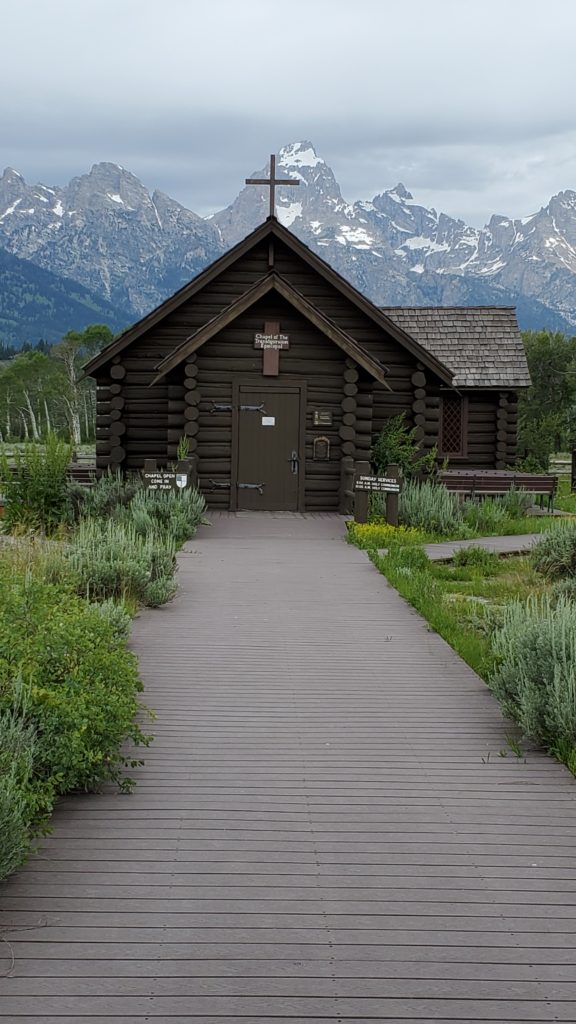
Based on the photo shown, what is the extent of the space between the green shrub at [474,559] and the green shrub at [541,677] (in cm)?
644

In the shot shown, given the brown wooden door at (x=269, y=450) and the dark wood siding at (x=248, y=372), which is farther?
the brown wooden door at (x=269, y=450)

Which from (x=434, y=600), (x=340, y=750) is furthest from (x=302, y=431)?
(x=340, y=750)

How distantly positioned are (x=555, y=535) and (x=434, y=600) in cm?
337

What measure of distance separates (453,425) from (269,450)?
856cm

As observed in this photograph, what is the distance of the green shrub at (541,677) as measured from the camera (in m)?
6.93

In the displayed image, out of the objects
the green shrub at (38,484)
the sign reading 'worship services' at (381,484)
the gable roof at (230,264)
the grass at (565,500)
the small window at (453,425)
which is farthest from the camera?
the small window at (453,425)

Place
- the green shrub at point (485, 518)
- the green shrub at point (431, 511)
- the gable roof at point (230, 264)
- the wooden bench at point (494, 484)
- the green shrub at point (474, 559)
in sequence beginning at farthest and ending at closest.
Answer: the wooden bench at point (494, 484) < the gable roof at point (230, 264) < the green shrub at point (485, 518) < the green shrub at point (431, 511) < the green shrub at point (474, 559)

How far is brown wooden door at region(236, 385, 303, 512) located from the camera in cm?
2150

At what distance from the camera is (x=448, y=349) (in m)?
28.9

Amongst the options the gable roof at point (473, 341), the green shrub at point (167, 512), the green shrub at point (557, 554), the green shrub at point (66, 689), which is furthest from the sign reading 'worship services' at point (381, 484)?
the green shrub at point (66, 689)

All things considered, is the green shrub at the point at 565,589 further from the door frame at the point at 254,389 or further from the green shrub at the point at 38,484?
the door frame at the point at 254,389

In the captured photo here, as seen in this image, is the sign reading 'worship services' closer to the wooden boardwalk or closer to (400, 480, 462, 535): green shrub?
(400, 480, 462, 535): green shrub

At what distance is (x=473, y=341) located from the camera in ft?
95.5

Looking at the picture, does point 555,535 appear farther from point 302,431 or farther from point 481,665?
point 302,431
